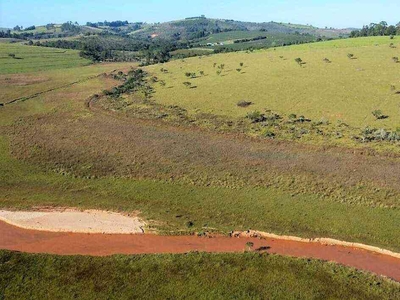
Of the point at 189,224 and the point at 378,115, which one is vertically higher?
the point at 378,115

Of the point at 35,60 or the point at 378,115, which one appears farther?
the point at 35,60

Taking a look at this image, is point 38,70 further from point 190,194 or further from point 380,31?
point 380,31

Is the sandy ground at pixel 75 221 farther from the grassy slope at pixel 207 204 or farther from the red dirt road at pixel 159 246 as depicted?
the grassy slope at pixel 207 204

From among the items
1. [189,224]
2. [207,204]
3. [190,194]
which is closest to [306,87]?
[190,194]

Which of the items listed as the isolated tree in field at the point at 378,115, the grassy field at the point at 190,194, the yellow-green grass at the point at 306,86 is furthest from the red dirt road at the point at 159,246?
the isolated tree in field at the point at 378,115

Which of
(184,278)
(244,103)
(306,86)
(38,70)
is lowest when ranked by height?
(184,278)

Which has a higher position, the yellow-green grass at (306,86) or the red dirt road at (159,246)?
the yellow-green grass at (306,86)

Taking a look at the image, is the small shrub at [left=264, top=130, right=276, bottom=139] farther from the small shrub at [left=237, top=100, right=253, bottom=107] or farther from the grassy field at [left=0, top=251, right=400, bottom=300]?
the grassy field at [left=0, top=251, right=400, bottom=300]
